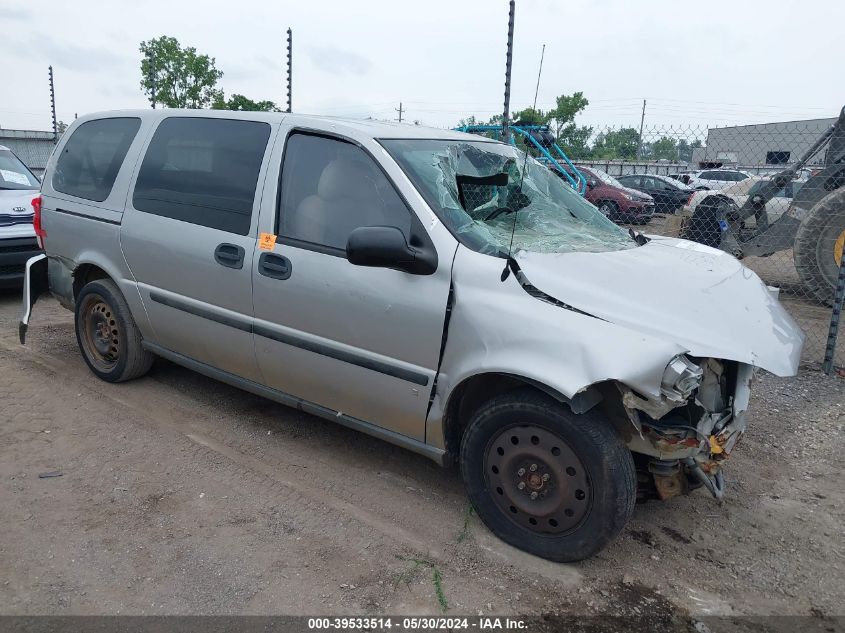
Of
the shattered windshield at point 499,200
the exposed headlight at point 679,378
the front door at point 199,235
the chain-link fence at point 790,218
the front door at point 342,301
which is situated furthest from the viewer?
the chain-link fence at point 790,218

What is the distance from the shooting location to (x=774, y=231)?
28.3 feet

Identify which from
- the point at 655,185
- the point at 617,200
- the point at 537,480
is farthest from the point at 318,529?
A: the point at 655,185

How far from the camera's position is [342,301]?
10.9 ft

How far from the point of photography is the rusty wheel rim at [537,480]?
2846 mm

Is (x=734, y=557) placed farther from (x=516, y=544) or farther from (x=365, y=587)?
(x=365, y=587)

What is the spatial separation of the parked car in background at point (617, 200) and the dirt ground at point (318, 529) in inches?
426

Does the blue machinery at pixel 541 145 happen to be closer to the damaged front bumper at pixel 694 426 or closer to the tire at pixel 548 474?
the damaged front bumper at pixel 694 426

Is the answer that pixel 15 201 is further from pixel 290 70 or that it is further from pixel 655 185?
pixel 655 185

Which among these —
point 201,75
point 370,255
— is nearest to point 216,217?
point 370,255

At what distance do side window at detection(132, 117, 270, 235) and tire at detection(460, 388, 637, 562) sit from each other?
1.80 metres

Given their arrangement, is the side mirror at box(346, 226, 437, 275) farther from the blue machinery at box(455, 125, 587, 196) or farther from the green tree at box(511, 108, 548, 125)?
the blue machinery at box(455, 125, 587, 196)

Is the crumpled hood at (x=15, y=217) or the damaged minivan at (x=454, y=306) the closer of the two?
the damaged minivan at (x=454, y=306)

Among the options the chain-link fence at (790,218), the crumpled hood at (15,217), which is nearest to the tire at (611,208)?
the chain-link fence at (790,218)

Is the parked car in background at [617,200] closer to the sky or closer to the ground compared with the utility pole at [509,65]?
closer to the ground
